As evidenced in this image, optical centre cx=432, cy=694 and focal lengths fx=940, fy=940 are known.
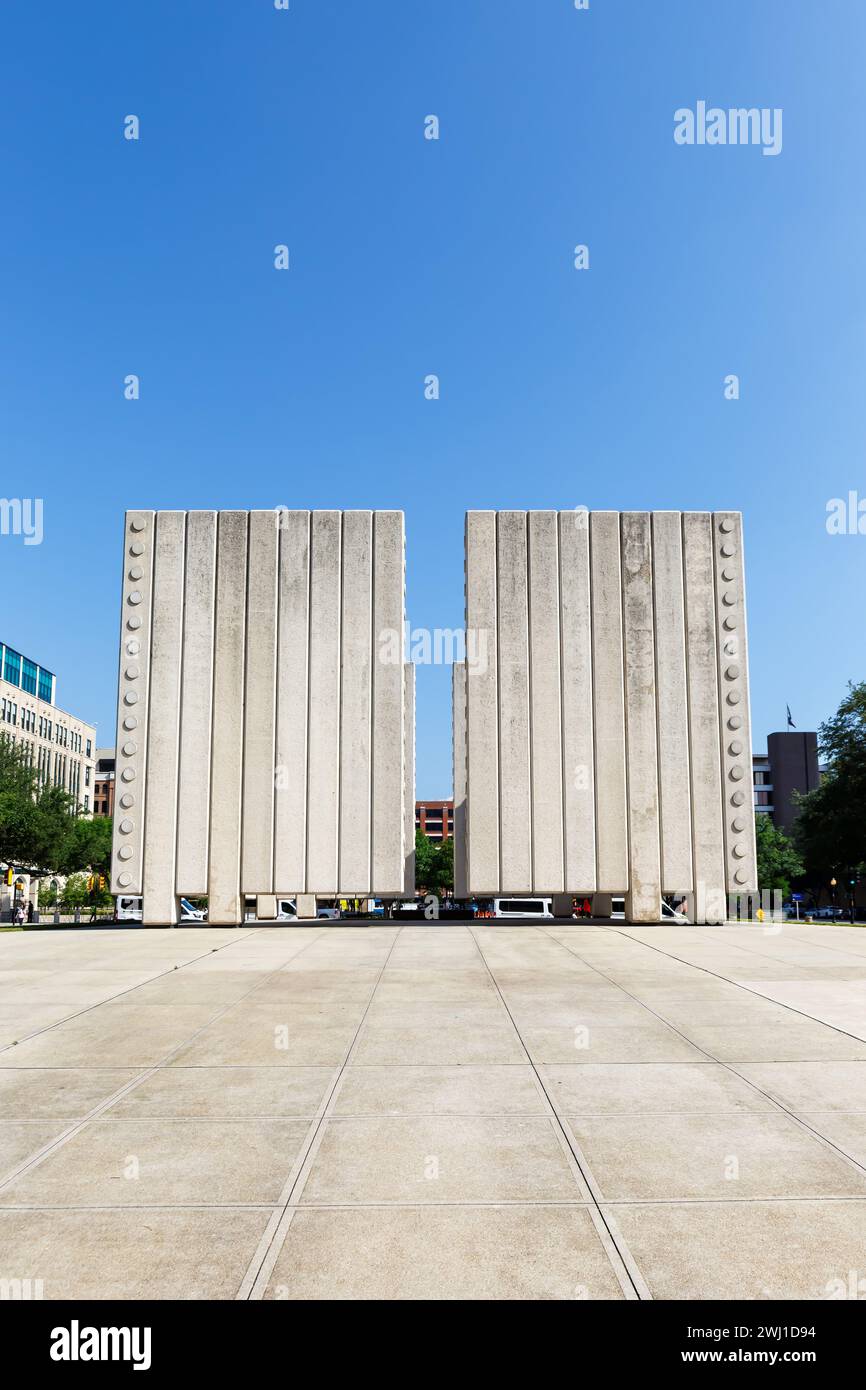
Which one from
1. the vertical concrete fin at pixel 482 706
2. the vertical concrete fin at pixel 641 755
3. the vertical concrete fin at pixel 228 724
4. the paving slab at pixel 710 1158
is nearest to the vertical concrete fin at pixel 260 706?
the vertical concrete fin at pixel 228 724

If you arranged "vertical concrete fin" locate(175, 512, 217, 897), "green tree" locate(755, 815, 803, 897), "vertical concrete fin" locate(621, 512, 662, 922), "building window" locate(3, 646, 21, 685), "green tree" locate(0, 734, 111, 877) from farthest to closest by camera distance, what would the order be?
"building window" locate(3, 646, 21, 685) → "green tree" locate(755, 815, 803, 897) → "green tree" locate(0, 734, 111, 877) → "vertical concrete fin" locate(175, 512, 217, 897) → "vertical concrete fin" locate(621, 512, 662, 922)

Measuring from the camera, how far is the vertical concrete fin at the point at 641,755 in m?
28.6

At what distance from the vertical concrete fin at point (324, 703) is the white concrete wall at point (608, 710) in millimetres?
4139

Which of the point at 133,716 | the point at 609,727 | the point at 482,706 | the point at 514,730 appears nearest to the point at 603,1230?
the point at 514,730

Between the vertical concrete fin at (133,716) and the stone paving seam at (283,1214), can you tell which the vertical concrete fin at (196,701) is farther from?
the stone paving seam at (283,1214)

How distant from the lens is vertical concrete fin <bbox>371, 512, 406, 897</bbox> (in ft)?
94.1

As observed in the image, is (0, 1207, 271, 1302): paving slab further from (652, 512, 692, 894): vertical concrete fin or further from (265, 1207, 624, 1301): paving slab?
(652, 512, 692, 894): vertical concrete fin

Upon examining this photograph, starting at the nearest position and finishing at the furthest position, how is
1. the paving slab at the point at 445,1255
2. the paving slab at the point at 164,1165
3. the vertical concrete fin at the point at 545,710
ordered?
the paving slab at the point at 445,1255 → the paving slab at the point at 164,1165 → the vertical concrete fin at the point at 545,710

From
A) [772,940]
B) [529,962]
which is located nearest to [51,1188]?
[529,962]

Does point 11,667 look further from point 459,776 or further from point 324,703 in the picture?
point 324,703

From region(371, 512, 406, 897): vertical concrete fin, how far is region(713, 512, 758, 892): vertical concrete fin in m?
9.98

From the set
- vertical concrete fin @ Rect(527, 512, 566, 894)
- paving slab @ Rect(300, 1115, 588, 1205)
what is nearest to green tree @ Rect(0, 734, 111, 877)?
vertical concrete fin @ Rect(527, 512, 566, 894)

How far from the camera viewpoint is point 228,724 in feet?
94.8

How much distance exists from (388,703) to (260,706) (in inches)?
155
